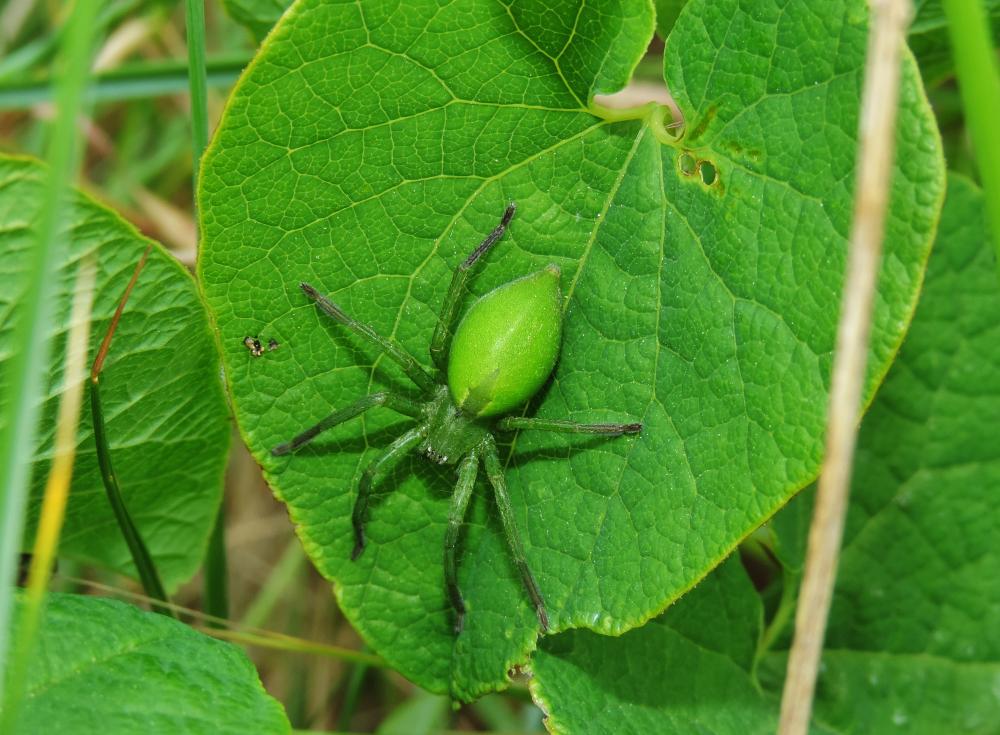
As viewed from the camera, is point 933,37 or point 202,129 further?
point 933,37

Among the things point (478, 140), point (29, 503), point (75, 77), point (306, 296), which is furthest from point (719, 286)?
point (29, 503)

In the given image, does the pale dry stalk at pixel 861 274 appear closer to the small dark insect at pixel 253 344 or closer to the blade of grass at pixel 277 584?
the small dark insect at pixel 253 344

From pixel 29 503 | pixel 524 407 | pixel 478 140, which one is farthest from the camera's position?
pixel 524 407

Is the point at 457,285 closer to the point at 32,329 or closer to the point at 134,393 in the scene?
the point at 134,393

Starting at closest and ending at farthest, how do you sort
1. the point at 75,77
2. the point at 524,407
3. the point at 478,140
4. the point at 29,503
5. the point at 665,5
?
the point at 75,77 → the point at 478,140 → the point at 29,503 → the point at 524,407 → the point at 665,5

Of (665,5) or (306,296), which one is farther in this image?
(665,5)

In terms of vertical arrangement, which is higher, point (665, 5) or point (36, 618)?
point (665, 5)

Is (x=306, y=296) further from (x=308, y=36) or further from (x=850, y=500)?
(x=850, y=500)

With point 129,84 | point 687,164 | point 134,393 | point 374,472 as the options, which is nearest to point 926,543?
point 687,164
